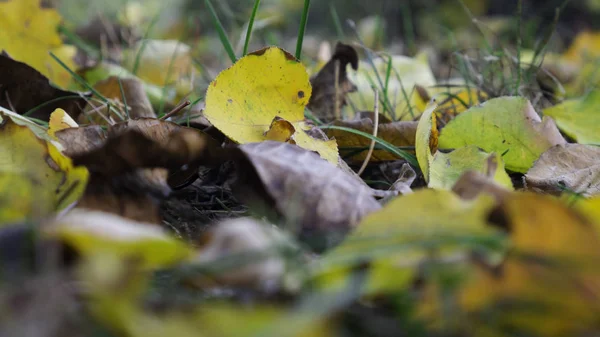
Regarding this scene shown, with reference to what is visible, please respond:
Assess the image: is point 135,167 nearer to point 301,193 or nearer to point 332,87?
point 301,193

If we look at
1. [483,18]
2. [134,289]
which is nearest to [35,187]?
[134,289]

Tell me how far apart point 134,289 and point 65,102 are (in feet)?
1.94

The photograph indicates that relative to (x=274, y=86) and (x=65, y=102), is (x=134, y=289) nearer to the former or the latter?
(x=274, y=86)

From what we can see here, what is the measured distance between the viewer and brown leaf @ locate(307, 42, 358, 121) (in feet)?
3.12

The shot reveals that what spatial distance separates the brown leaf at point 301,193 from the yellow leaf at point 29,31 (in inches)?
26.4

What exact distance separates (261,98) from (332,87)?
1.07 feet

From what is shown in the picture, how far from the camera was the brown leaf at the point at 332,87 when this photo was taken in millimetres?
950

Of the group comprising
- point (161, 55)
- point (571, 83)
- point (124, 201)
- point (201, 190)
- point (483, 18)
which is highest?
point (124, 201)

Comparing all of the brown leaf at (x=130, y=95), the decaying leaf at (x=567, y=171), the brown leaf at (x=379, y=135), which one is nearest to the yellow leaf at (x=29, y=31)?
the brown leaf at (x=130, y=95)

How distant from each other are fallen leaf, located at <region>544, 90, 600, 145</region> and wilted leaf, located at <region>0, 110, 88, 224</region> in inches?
26.5

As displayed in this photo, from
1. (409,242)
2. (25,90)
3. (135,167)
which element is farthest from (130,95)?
(409,242)

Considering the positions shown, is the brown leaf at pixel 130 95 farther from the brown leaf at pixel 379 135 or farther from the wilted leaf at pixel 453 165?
the wilted leaf at pixel 453 165

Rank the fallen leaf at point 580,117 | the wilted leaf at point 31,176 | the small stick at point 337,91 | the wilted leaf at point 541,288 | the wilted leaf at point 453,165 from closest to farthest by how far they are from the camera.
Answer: the wilted leaf at point 541,288 < the wilted leaf at point 31,176 < the wilted leaf at point 453,165 < the fallen leaf at point 580,117 < the small stick at point 337,91

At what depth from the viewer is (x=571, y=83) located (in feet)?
5.98
